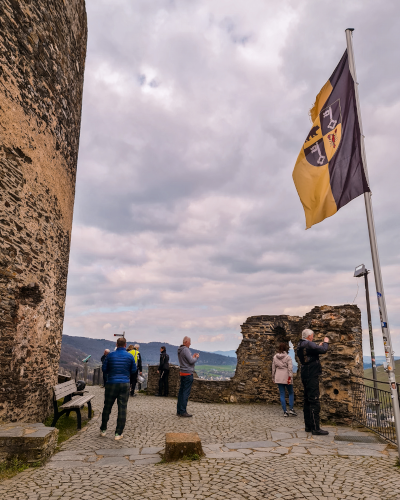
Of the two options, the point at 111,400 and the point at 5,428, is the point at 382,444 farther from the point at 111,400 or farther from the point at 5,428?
the point at 5,428

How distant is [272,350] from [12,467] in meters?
9.28

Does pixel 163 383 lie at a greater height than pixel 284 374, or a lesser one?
lesser

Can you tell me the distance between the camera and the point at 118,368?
6590 mm

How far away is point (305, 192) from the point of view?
6.85 meters

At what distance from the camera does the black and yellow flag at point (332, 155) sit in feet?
19.1

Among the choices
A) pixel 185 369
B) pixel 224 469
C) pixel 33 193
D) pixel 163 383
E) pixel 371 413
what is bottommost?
pixel 224 469

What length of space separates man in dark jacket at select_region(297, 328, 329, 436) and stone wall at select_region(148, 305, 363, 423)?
1.64 meters

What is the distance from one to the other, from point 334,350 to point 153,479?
564 centimetres

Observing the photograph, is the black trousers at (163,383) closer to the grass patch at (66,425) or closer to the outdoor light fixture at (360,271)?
the grass patch at (66,425)

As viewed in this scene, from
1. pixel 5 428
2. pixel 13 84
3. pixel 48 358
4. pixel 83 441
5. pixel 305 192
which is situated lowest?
pixel 83 441

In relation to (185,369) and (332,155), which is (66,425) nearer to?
(185,369)

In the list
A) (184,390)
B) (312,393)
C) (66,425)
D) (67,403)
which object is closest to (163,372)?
(184,390)

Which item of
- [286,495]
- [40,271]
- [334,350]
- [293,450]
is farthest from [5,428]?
[334,350]

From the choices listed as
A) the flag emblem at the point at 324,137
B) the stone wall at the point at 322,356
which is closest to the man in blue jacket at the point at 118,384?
the stone wall at the point at 322,356
